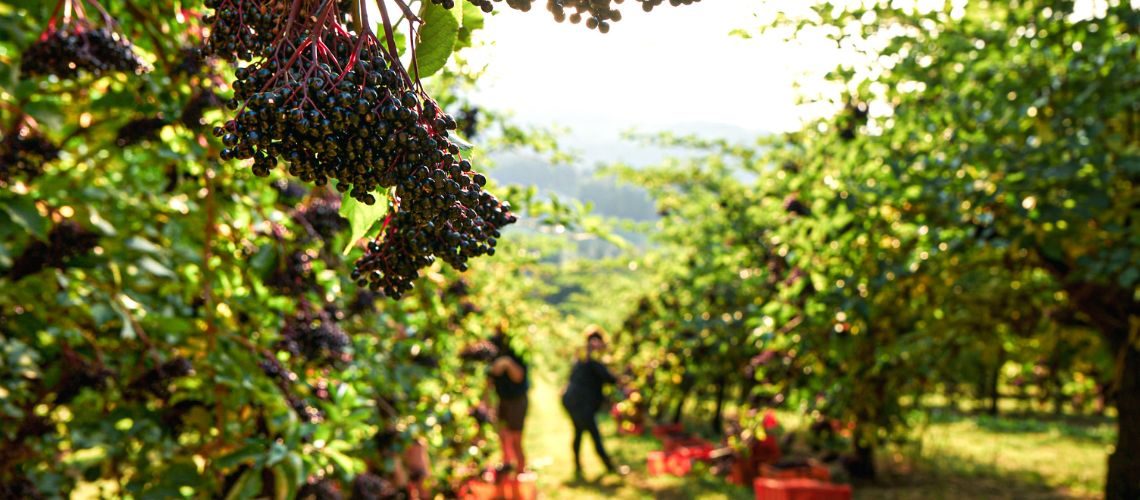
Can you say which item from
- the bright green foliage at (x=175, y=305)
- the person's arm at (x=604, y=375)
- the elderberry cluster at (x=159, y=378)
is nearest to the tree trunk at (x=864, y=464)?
the person's arm at (x=604, y=375)

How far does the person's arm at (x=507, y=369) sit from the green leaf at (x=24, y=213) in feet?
17.2

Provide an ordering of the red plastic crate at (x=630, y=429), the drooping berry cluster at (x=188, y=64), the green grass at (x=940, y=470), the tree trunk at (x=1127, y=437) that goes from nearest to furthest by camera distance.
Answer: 1. the drooping berry cluster at (x=188, y=64)
2. the tree trunk at (x=1127, y=437)
3. the green grass at (x=940, y=470)
4. the red plastic crate at (x=630, y=429)

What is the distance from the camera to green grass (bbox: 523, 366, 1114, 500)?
6.76 metres

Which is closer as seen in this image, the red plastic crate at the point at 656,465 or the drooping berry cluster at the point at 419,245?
the drooping berry cluster at the point at 419,245

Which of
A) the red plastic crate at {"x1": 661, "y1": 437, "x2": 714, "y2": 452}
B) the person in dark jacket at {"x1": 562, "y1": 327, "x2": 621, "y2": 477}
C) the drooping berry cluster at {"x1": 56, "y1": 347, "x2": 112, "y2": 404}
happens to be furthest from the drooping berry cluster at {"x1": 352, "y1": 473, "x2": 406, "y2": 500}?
the red plastic crate at {"x1": 661, "y1": 437, "x2": 714, "y2": 452}

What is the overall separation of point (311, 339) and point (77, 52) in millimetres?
1002

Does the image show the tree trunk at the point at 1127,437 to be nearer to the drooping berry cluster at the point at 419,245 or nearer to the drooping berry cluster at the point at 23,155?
the drooping berry cluster at the point at 419,245

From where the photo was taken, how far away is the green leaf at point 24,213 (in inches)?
67.8

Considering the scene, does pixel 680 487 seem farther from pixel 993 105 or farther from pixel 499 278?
pixel 993 105

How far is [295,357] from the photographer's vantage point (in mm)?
2373

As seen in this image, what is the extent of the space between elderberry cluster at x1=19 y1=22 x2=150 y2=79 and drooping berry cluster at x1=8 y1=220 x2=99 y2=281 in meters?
0.44

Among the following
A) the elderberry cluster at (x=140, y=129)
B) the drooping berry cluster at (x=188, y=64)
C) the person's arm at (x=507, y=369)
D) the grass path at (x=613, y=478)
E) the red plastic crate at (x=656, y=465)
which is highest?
the drooping berry cluster at (x=188, y=64)

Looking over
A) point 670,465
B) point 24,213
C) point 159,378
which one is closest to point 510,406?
point 670,465

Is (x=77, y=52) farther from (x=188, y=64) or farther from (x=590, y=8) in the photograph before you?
(x=590, y=8)
